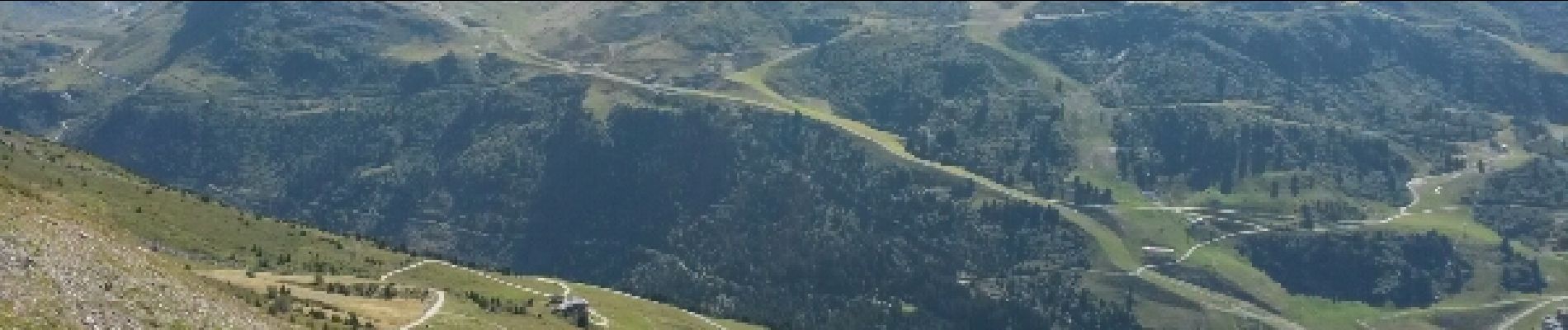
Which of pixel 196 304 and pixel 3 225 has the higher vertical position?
pixel 3 225

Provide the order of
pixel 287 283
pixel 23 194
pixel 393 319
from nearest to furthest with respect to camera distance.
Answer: pixel 23 194 < pixel 393 319 < pixel 287 283

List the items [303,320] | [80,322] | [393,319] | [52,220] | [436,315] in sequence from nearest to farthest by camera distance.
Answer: [80,322] < [52,220] < [303,320] < [393,319] < [436,315]

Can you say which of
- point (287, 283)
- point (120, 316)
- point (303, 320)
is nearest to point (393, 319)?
point (303, 320)

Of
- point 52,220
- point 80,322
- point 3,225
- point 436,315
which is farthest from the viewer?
point 436,315

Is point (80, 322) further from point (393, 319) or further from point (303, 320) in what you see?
point (393, 319)

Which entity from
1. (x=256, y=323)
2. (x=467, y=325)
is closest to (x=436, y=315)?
(x=467, y=325)

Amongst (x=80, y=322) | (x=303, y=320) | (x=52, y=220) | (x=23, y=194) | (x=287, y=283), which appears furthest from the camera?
(x=287, y=283)

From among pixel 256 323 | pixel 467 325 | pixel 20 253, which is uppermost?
pixel 20 253

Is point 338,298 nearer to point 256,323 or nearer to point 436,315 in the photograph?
point 436,315

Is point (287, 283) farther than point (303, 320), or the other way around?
point (287, 283)
